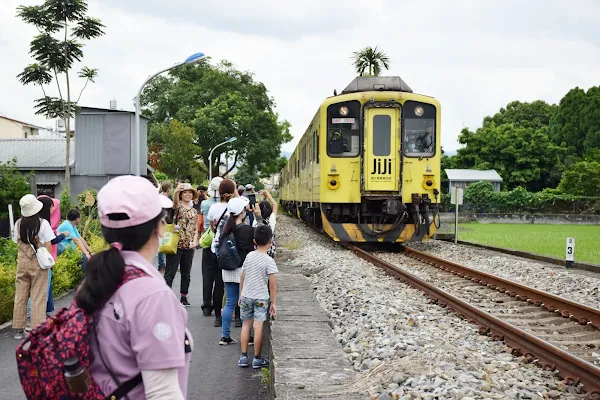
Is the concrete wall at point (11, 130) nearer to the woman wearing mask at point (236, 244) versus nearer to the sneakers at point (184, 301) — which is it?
the sneakers at point (184, 301)

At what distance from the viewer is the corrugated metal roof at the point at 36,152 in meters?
31.8

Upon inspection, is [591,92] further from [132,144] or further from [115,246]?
[115,246]

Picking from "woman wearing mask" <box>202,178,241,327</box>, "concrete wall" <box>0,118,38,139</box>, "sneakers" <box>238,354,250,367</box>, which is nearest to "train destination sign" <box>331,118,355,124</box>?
"woman wearing mask" <box>202,178,241,327</box>

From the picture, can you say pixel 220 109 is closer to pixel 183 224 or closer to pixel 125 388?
pixel 183 224

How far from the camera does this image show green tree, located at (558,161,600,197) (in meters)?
42.5

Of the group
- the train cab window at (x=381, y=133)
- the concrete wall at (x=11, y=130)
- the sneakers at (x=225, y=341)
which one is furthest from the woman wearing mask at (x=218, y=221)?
the concrete wall at (x=11, y=130)

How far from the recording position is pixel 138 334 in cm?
196

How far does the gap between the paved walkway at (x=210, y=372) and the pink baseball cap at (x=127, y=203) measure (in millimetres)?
3292

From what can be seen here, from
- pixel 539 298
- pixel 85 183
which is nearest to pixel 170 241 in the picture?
pixel 539 298

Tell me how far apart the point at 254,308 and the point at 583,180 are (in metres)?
41.2

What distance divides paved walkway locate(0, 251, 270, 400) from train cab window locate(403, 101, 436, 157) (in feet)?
28.0

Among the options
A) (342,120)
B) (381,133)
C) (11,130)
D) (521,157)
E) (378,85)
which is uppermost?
Result: (11,130)

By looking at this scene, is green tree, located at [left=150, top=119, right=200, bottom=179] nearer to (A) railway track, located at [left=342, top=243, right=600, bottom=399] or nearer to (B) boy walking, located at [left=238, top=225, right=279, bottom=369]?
(A) railway track, located at [left=342, top=243, right=600, bottom=399]

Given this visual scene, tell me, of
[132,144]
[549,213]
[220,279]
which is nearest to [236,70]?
[549,213]
